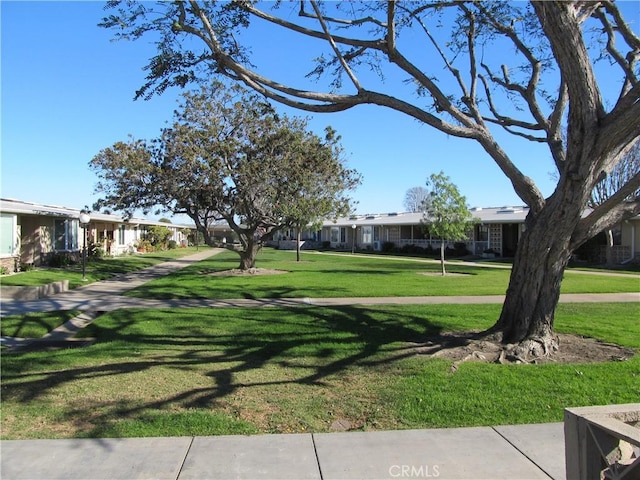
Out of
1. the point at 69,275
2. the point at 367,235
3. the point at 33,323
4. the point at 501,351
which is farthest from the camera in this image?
the point at 367,235

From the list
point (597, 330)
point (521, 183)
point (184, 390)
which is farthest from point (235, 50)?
point (597, 330)

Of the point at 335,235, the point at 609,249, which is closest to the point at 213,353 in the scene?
the point at 609,249

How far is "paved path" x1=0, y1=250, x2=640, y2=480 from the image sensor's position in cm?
366

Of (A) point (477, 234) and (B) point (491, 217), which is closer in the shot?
(B) point (491, 217)

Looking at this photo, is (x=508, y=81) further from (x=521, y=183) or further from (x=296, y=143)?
(x=296, y=143)

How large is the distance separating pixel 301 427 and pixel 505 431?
5.83ft

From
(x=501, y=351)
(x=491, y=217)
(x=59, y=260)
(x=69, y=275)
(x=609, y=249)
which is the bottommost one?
(x=501, y=351)

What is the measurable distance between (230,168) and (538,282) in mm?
14721

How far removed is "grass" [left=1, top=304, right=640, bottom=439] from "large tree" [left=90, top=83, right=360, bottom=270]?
11.1m

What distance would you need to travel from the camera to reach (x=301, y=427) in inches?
183

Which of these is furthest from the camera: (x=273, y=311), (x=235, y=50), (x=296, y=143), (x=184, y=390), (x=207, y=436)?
(x=296, y=143)

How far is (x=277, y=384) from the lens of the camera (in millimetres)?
5922

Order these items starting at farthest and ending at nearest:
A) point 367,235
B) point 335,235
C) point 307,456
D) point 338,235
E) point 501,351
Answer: point 335,235 < point 338,235 < point 367,235 < point 501,351 < point 307,456

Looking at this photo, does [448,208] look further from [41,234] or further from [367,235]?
[367,235]
